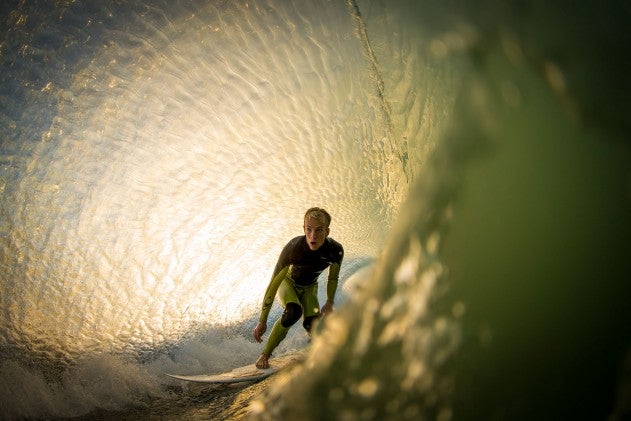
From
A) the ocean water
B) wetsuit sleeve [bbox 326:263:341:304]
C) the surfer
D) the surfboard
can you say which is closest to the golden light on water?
the ocean water

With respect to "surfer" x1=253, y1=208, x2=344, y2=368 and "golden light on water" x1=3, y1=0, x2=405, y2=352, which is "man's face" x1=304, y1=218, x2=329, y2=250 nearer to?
"surfer" x1=253, y1=208, x2=344, y2=368

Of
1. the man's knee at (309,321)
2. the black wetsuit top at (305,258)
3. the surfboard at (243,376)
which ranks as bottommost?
the surfboard at (243,376)

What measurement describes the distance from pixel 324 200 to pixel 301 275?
142 centimetres

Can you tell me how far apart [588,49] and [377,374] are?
71 centimetres

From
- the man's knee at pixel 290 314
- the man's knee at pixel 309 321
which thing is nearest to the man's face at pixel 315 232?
the man's knee at pixel 290 314

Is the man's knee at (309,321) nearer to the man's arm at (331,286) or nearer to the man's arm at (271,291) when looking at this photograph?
the man's arm at (331,286)

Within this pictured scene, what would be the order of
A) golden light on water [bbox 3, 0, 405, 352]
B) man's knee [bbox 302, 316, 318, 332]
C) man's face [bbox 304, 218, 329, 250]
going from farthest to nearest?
man's knee [bbox 302, 316, 318, 332] → golden light on water [bbox 3, 0, 405, 352] → man's face [bbox 304, 218, 329, 250]

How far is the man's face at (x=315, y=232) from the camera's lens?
2.43 meters

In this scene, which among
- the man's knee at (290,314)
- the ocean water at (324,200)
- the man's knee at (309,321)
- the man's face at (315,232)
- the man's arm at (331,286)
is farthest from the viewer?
the man's knee at (309,321)

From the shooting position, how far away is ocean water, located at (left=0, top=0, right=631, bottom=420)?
2.38 feet

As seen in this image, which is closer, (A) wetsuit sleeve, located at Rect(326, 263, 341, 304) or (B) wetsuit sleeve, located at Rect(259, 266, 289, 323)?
(B) wetsuit sleeve, located at Rect(259, 266, 289, 323)

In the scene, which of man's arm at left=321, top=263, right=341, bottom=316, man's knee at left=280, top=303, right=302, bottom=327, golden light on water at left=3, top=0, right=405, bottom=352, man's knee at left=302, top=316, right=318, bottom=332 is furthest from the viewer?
man's knee at left=302, top=316, right=318, bottom=332

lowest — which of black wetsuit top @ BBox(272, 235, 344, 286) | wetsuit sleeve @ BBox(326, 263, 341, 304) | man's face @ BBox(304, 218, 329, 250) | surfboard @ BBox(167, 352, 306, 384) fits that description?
surfboard @ BBox(167, 352, 306, 384)

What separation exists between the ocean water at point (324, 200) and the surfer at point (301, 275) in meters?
0.34
